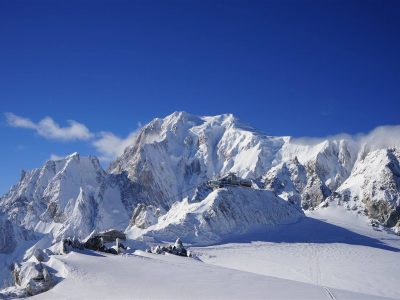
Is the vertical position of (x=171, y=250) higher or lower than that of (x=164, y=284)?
higher

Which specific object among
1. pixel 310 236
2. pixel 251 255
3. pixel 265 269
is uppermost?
pixel 310 236

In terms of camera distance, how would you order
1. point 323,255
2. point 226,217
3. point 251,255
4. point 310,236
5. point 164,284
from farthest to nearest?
point 226,217 < point 310,236 < point 323,255 < point 251,255 < point 164,284

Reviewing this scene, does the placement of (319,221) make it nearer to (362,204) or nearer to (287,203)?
(287,203)

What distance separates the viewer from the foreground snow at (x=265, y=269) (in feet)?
93.0

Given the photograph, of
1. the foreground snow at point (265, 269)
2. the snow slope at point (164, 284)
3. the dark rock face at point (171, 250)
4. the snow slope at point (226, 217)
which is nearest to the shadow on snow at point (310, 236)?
the foreground snow at point (265, 269)

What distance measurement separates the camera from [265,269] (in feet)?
166

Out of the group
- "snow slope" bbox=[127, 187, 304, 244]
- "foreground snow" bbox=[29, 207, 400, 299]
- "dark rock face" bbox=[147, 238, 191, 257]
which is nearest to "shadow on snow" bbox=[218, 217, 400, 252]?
"foreground snow" bbox=[29, 207, 400, 299]

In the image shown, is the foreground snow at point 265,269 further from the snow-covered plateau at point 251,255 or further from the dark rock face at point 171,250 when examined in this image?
the dark rock face at point 171,250

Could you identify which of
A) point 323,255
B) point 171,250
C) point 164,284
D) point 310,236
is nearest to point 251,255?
point 323,255

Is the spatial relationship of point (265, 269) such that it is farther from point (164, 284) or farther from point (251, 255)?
point (164, 284)

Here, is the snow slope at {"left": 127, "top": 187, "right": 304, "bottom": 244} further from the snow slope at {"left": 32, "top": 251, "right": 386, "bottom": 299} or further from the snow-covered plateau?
the snow slope at {"left": 32, "top": 251, "right": 386, "bottom": 299}

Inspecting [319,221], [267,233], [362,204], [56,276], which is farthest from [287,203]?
[56,276]

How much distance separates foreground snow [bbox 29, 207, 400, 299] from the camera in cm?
2834

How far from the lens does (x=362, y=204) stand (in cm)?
9919
